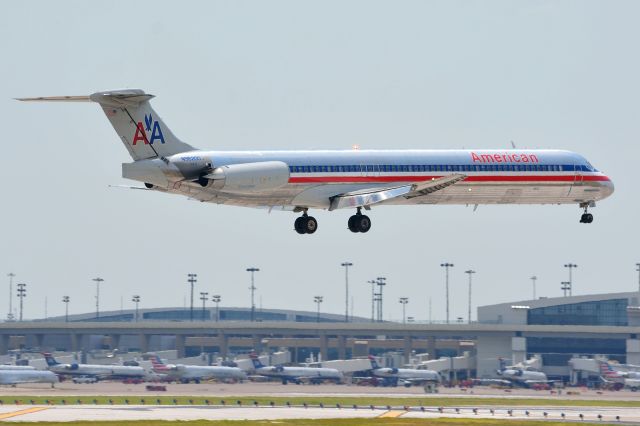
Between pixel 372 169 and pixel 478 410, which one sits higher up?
pixel 372 169

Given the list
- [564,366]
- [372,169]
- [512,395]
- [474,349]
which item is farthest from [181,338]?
[372,169]

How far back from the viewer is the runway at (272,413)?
67875 mm

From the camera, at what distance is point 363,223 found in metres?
74.2

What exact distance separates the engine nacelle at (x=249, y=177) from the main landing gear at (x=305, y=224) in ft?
16.4

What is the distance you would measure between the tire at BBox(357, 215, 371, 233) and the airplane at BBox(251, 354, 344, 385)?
53.1 meters

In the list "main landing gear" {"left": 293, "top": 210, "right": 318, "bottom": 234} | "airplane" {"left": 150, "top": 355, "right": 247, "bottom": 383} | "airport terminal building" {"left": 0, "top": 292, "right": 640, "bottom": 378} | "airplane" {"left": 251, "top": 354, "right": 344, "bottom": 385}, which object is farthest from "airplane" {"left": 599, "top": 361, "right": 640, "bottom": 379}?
"main landing gear" {"left": 293, "top": 210, "right": 318, "bottom": 234}

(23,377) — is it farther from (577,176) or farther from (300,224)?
(577,176)

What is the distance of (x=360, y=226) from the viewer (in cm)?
7412

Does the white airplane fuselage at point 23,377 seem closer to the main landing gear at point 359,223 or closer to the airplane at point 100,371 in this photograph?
the airplane at point 100,371

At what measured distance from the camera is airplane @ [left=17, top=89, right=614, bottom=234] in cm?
6631

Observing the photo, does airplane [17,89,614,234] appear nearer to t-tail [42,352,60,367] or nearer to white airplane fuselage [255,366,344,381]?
white airplane fuselage [255,366,344,381]

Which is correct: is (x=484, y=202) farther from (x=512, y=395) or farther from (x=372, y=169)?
(x=512, y=395)

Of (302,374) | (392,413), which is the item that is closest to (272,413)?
(392,413)

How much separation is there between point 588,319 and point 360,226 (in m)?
78.6
